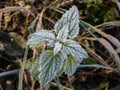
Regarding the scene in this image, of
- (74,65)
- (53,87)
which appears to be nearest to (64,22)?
(74,65)

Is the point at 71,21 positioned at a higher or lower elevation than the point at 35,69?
higher

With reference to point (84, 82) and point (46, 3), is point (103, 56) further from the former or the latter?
point (46, 3)

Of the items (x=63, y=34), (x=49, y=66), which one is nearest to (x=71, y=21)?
(x=63, y=34)

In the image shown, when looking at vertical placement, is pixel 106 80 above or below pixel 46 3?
below

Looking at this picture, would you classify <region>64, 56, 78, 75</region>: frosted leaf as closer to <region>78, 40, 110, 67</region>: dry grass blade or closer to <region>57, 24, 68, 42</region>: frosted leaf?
<region>57, 24, 68, 42</region>: frosted leaf

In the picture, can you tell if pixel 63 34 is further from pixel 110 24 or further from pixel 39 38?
pixel 110 24

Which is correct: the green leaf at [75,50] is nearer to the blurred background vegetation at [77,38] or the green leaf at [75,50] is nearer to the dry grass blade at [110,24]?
the blurred background vegetation at [77,38]

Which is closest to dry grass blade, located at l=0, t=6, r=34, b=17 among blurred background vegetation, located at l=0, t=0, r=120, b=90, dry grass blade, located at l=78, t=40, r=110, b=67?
blurred background vegetation, located at l=0, t=0, r=120, b=90
